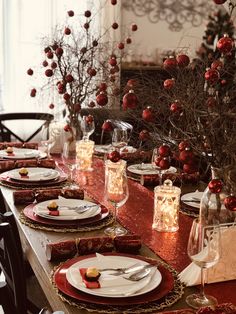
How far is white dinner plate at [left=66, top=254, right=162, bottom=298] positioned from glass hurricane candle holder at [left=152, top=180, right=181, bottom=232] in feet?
1.10

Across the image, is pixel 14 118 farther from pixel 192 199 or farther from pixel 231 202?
pixel 231 202

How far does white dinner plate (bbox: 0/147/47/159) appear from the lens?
9.13 ft

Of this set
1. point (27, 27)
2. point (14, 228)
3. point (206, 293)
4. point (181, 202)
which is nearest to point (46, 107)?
point (27, 27)

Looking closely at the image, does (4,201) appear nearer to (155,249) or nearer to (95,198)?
(95,198)

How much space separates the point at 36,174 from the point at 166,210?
81 cm

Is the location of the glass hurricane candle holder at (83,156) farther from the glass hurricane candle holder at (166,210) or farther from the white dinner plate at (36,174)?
the glass hurricane candle holder at (166,210)

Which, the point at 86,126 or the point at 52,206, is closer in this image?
the point at 52,206

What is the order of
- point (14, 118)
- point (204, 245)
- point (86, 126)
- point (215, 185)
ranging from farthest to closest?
1. point (14, 118)
2. point (86, 126)
3. point (215, 185)
4. point (204, 245)

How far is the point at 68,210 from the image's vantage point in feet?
5.98

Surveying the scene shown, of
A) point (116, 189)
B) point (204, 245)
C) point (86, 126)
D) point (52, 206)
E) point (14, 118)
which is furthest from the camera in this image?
point (14, 118)

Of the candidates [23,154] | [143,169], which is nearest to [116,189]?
[143,169]

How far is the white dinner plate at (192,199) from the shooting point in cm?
199

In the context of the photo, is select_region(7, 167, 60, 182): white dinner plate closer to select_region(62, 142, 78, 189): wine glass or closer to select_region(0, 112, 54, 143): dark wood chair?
select_region(62, 142, 78, 189): wine glass

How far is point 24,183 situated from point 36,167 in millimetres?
276
